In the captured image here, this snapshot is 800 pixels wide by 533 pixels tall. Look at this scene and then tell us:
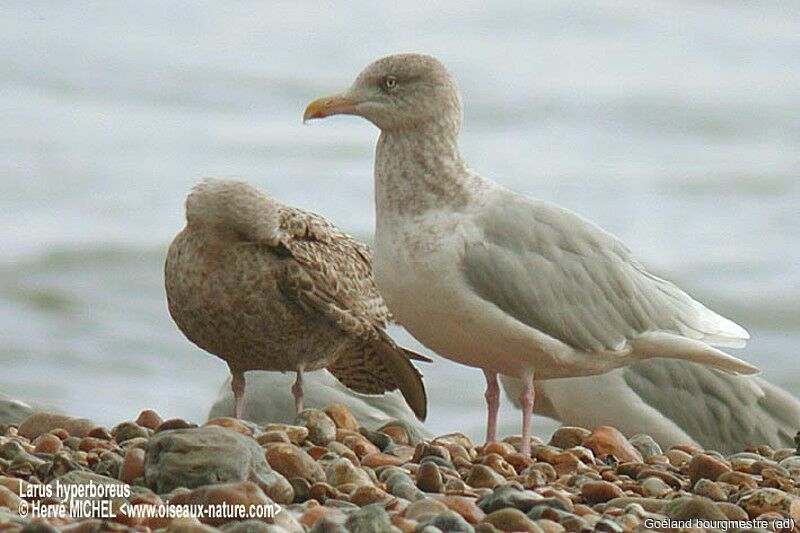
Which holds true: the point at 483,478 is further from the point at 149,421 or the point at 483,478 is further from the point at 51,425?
the point at 51,425

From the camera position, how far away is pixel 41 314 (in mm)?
15258

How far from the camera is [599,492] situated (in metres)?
5.84

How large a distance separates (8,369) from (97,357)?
0.72m

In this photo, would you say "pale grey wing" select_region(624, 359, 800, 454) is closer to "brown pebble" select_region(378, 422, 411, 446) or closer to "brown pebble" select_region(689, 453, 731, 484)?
"brown pebble" select_region(378, 422, 411, 446)

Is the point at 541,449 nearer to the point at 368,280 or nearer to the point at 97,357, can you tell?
the point at 368,280

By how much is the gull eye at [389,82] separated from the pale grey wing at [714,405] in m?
2.60

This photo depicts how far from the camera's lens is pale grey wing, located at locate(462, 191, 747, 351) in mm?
6758

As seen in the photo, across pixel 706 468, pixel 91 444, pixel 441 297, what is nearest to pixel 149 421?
pixel 91 444

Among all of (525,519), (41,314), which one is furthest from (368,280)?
(41,314)

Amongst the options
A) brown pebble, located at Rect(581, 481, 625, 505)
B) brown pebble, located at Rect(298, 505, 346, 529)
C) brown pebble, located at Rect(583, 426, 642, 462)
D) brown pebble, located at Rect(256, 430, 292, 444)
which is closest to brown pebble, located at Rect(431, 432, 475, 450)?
brown pebble, located at Rect(583, 426, 642, 462)

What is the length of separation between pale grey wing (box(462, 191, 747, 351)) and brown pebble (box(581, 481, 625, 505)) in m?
1.07

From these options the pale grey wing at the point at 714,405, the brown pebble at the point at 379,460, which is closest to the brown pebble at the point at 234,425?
the brown pebble at the point at 379,460

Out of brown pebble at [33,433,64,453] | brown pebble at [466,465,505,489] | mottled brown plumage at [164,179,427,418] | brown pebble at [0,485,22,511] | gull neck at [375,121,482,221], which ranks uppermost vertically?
gull neck at [375,121,482,221]

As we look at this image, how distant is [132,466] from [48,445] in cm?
83
